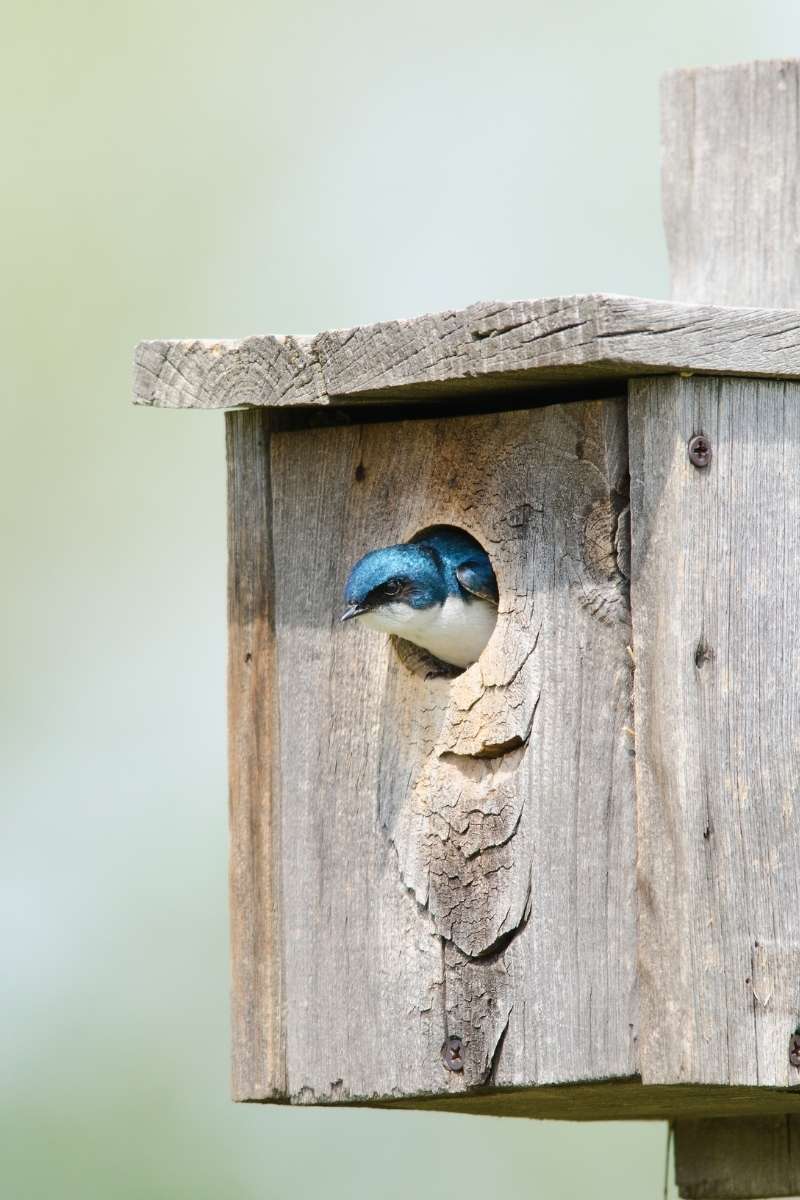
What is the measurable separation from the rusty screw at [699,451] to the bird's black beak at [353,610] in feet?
1.79

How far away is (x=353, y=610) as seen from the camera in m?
3.01

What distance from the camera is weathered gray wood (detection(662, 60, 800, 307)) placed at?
12.1 ft

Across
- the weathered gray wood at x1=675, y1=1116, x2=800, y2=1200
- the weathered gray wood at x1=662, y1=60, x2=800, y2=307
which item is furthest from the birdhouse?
the weathered gray wood at x1=662, y1=60, x2=800, y2=307

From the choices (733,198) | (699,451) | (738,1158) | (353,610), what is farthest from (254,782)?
(733,198)

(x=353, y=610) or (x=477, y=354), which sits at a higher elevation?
(x=477, y=354)

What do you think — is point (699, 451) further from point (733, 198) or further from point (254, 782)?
point (733, 198)

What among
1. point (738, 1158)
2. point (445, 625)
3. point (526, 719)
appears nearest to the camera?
point (526, 719)

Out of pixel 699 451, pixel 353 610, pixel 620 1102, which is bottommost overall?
pixel 620 1102

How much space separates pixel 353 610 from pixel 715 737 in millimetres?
600

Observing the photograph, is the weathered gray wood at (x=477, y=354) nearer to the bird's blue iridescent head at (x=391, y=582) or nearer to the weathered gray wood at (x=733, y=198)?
the bird's blue iridescent head at (x=391, y=582)

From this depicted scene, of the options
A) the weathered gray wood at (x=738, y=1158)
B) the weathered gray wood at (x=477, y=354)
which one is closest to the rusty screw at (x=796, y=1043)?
the weathered gray wood at (x=477, y=354)

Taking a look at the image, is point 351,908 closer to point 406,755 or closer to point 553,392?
point 406,755

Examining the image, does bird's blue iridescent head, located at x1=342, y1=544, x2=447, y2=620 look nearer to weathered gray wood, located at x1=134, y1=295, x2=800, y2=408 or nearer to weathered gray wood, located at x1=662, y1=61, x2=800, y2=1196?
weathered gray wood, located at x1=134, y1=295, x2=800, y2=408

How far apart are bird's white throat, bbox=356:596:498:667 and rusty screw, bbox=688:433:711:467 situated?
1.56 feet
